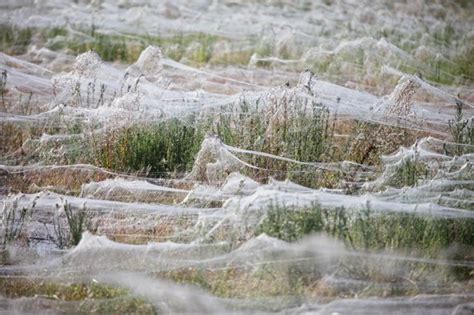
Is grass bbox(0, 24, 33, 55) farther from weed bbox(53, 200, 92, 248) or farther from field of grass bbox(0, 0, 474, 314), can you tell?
weed bbox(53, 200, 92, 248)

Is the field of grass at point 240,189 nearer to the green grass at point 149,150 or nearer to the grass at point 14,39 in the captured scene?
the green grass at point 149,150

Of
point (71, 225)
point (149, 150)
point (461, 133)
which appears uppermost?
point (461, 133)

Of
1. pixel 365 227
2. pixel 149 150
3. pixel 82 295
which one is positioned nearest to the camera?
A: pixel 82 295

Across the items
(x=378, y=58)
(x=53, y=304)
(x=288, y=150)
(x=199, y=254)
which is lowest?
(x=53, y=304)

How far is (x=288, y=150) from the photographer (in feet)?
20.0

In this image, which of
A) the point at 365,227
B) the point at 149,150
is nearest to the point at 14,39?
the point at 149,150

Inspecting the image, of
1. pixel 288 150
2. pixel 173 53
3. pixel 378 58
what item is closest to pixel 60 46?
pixel 173 53

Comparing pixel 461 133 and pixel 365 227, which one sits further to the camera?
pixel 461 133

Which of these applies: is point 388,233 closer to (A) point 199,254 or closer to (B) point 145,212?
(A) point 199,254

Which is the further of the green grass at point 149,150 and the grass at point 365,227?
the green grass at point 149,150

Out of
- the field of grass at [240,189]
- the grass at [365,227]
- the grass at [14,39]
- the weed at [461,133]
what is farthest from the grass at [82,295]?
the grass at [14,39]

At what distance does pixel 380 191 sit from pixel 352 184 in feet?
0.92

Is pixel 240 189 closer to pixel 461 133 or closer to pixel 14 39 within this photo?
pixel 461 133

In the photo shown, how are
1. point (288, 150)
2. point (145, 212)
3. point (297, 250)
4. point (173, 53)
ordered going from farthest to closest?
point (173, 53)
point (288, 150)
point (145, 212)
point (297, 250)
